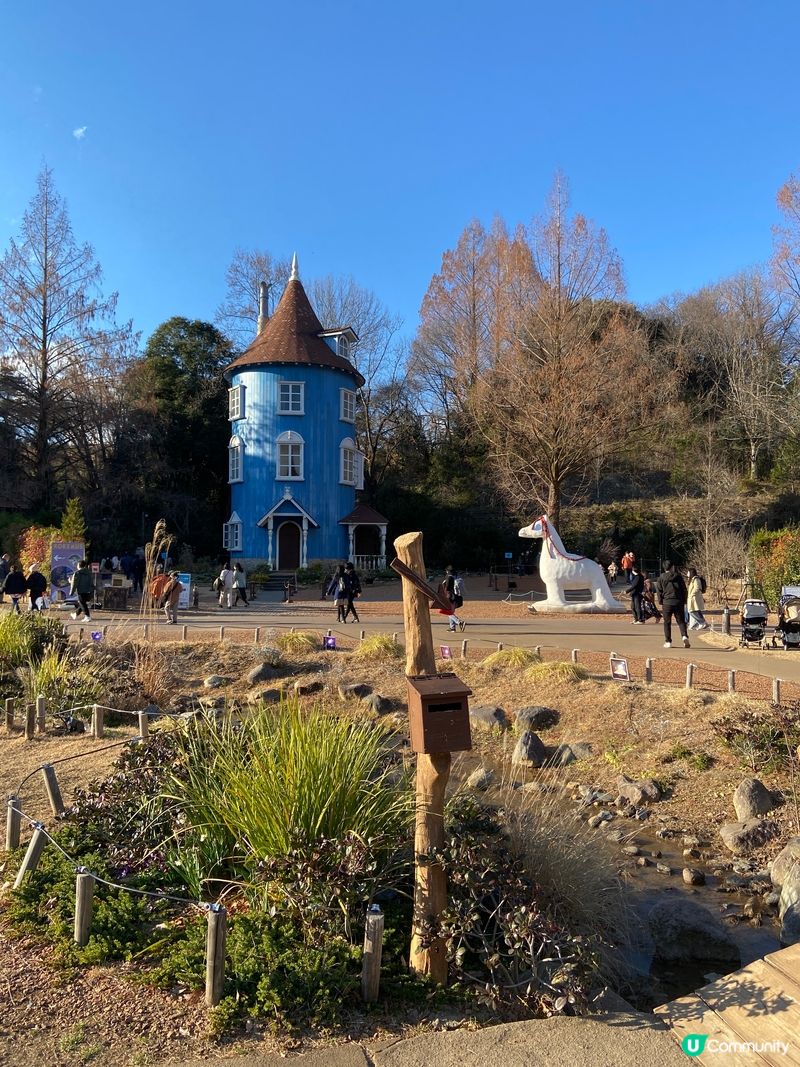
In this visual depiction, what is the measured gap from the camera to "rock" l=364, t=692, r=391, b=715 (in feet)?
34.7

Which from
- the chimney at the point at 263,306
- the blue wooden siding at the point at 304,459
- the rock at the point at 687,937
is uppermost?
the chimney at the point at 263,306

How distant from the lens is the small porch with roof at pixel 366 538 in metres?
32.2

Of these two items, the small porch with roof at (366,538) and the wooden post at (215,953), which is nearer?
the wooden post at (215,953)

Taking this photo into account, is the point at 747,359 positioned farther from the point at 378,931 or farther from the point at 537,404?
the point at 378,931

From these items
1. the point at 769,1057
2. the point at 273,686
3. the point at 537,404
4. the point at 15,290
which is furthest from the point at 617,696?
the point at 15,290

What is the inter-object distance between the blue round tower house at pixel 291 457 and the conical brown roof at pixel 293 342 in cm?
5

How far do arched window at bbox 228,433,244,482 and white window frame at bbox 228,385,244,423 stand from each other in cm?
86

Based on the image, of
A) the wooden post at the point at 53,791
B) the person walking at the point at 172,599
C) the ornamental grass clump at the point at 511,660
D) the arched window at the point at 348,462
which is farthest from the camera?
the arched window at the point at 348,462

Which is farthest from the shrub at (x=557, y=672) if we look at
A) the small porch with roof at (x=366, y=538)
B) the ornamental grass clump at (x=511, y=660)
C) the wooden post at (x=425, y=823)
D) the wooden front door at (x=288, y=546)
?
the wooden front door at (x=288, y=546)

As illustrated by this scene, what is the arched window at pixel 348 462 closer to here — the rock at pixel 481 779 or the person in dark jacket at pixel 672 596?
the person in dark jacket at pixel 672 596

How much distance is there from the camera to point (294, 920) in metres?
3.81

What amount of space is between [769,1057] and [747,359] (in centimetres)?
4122

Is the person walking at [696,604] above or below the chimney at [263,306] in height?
below

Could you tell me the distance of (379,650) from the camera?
12438mm
